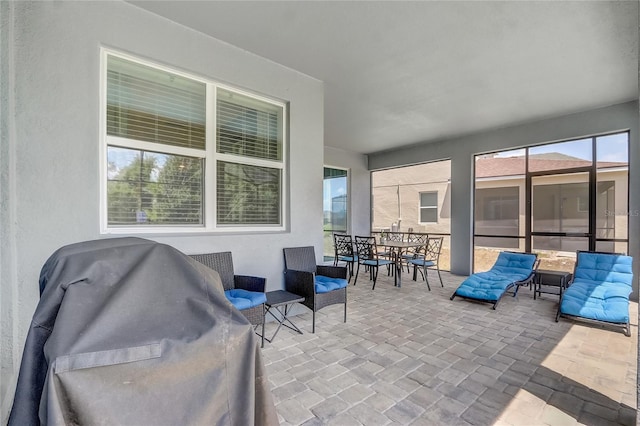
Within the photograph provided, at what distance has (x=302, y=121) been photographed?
13.1 feet

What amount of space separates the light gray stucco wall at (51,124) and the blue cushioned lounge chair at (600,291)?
176 inches

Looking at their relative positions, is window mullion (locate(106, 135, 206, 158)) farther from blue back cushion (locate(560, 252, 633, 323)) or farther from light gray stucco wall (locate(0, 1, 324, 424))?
blue back cushion (locate(560, 252, 633, 323))

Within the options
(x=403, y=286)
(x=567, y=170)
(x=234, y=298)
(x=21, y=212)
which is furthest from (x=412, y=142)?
(x=21, y=212)

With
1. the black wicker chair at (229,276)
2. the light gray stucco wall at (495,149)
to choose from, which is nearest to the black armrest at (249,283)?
the black wicker chair at (229,276)

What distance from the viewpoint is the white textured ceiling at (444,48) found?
2.75 metres

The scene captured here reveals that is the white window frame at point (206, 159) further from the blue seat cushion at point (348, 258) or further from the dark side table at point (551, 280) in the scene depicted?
the dark side table at point (551, 280)

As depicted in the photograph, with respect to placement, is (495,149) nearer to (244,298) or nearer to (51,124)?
(244,298)

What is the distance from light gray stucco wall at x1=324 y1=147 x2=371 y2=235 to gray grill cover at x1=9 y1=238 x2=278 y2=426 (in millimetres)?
7217

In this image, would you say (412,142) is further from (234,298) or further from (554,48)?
(234,298)

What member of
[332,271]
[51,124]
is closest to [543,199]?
[332,271]

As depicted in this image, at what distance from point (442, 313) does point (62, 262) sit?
164 inches

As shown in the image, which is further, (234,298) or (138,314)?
(234,298)

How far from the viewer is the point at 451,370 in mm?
2533

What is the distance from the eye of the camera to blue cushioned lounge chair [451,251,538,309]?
4.38 meters
